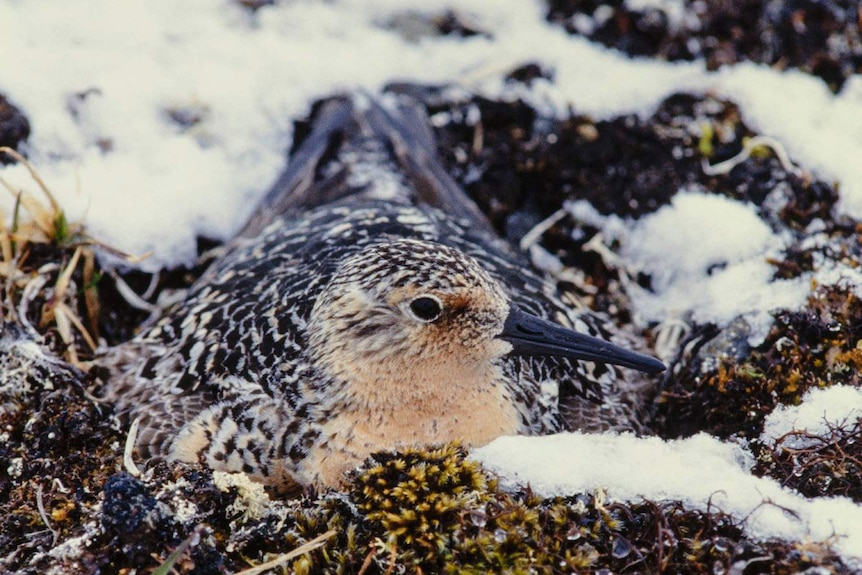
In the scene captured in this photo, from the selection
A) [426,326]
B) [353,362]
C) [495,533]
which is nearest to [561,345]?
[426,326]

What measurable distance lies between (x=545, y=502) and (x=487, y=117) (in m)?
3.50

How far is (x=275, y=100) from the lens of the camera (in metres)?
6.41

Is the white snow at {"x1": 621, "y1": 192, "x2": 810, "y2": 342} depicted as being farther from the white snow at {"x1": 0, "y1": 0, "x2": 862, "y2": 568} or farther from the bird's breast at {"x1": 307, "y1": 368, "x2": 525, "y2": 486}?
the bird's breast at {"x1": 307, "y1": 368, "x2": 525, "y2": 486}

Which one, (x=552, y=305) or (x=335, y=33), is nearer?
(x=552, y=305)

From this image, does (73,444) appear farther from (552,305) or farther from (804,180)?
(804,180)

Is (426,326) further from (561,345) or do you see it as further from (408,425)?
(561,345)

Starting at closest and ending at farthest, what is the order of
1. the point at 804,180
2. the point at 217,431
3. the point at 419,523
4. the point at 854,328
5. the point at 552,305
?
the point at 419,523, the point at 217,431, the point at 854,328, the point at 552,305, the point at 804,180

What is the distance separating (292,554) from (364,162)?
335 centimetres

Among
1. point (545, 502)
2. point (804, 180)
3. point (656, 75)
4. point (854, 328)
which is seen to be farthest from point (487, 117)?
point (545, 502)

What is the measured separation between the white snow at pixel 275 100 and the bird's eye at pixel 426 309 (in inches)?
72.0

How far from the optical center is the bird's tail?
19.2ft

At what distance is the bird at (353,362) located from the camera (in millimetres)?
3934

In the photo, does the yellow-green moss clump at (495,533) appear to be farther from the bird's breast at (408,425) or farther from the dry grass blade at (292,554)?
the bird's breast at (408,425)

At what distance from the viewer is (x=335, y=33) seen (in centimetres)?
679
